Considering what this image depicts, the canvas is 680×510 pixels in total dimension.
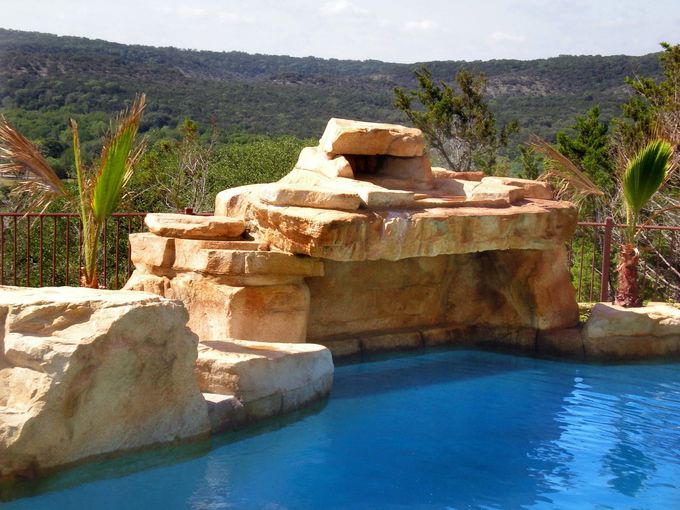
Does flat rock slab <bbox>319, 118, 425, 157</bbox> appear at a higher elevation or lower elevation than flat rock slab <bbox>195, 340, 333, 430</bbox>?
higher

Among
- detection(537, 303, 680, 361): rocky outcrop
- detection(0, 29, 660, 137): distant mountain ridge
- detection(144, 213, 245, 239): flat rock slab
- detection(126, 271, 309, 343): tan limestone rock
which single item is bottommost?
detection(537, 303, 680, 361): rocky outcrop

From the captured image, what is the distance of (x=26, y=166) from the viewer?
760cm

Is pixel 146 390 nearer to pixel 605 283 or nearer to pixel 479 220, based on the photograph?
pixel 479 220

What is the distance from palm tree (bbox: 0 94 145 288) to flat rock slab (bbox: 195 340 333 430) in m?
1.88

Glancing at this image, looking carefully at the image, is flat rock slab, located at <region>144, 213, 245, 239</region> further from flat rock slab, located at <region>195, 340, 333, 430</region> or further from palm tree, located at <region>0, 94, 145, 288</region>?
flat rock slab, located at <region>195, 340, 333, 430</region>

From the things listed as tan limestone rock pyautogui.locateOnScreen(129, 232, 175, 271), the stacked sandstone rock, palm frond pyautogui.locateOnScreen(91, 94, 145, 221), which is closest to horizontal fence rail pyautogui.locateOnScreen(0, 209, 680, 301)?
the stacked sandstone rock

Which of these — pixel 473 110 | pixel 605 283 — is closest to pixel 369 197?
pixel 605 283

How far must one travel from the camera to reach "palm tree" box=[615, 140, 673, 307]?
9148mm

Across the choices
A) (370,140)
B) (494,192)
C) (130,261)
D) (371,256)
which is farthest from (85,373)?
(130,261)

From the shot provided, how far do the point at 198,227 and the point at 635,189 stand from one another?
14.8ft

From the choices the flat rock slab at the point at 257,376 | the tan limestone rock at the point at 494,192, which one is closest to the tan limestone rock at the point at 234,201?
the tan limestone rock at the point at 494,192

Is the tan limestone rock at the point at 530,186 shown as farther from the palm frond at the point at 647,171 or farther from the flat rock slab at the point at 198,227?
the flat rock slab at the point at 198,227

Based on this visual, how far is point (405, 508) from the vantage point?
→ 5047 mm

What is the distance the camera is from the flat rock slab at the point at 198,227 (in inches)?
311
